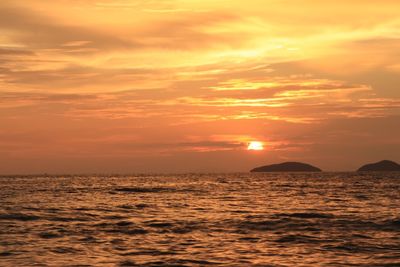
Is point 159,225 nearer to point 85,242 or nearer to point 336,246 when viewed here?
point 85,242

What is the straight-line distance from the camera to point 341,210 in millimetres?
43562

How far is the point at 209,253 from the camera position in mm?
23203

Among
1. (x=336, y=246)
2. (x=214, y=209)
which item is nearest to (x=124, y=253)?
(x=336, y=246)

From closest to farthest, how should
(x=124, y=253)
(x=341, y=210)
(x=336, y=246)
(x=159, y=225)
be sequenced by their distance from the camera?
(x=124, y=253) → (x=336, y=246) → (x=159, y=225) → (x=341, y=210)

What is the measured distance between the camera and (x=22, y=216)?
1521 inches

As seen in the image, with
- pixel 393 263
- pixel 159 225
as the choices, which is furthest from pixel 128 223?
pixel 393 263

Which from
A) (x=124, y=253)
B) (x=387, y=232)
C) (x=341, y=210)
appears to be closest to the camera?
(x=124, y=253)

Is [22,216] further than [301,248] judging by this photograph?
Yes

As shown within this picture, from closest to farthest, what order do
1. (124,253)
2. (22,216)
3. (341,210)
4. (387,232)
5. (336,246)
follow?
(124,253), (336,246), (387,232), (22,216), (341,210)

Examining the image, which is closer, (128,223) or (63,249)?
(63,249)

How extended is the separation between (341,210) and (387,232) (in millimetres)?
13641

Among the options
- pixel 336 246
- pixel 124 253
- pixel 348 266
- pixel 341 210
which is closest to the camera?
pixel 348 266

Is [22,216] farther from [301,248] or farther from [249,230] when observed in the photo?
[301,248]

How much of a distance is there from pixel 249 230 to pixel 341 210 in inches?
612
